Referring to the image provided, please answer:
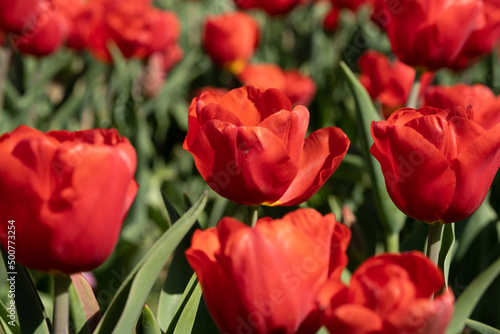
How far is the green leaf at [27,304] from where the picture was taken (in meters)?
0.70

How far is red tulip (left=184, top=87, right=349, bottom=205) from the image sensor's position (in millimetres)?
696

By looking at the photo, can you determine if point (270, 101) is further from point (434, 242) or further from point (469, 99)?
point (469, 99)

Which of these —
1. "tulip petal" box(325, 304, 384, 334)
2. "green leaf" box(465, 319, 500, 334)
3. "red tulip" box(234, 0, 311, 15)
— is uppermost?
"tulip petal" box(325, 304, 384, 334)

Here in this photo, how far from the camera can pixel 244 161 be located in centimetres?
71

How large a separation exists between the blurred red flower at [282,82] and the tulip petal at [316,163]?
4.32 ft

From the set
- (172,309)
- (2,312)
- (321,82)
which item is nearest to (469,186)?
(172,309)

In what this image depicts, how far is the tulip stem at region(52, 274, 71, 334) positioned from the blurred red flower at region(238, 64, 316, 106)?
153 centimetres

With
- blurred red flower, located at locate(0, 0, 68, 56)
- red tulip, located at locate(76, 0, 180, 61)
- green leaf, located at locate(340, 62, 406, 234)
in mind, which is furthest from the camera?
red tulip, located at locate(76, 0, 180, 61)

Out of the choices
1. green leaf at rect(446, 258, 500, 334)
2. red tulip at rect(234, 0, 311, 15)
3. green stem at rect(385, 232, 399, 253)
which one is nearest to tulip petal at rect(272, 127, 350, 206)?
green leaf at rect(446, 258, 500, 334)

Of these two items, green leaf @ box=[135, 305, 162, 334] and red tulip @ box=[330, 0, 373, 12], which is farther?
red tulip @ box=[330, 0, 373, 12]

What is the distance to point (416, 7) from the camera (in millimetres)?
1069

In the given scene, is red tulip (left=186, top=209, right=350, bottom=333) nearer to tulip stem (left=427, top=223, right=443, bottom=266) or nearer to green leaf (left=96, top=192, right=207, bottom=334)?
green leaf (left=96, top=192, right=207, bottom=334)

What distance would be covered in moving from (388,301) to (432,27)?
713mm

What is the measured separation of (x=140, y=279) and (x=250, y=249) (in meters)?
0.15
